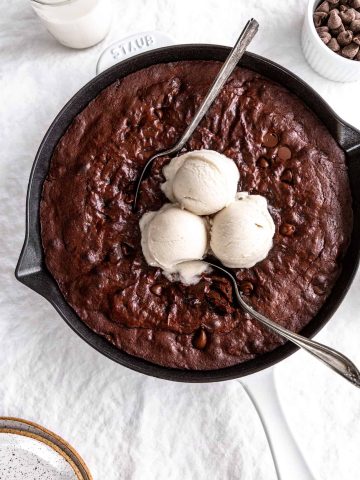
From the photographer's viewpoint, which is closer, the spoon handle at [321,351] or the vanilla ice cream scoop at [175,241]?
the spoon handle at [321,351]

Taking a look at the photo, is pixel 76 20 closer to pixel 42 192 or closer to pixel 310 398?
pixel 42 192

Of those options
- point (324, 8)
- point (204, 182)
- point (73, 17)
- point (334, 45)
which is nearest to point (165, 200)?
point (204, 182)

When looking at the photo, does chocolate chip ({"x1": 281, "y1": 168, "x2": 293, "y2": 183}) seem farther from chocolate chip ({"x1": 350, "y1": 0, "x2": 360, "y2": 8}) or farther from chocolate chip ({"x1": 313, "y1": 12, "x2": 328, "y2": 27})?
chocolate chip ({"x1": 350, "y1": 0, "x2": 360, "y2": 8})

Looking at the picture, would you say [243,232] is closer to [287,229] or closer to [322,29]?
[287,229]

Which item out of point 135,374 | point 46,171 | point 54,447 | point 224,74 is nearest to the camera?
point 224,74

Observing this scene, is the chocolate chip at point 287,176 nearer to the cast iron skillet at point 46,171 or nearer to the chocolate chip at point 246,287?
the cast iron skillet at point 46,171

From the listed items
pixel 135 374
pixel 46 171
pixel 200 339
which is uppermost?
pixel 46 171

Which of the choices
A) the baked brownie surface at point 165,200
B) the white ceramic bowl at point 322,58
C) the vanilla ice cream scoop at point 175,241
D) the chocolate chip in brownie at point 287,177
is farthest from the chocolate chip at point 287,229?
the white ceramic bowl at point 322,58
